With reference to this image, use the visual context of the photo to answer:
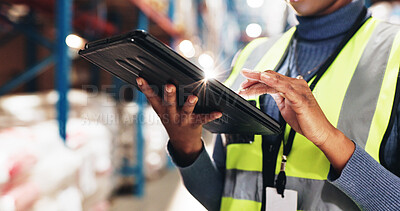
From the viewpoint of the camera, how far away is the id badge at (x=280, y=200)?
3.18ft

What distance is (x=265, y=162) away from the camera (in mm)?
1031

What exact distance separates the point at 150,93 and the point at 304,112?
0.43m

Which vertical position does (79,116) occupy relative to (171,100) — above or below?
below

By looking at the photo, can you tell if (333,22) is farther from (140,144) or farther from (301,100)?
(140,144)

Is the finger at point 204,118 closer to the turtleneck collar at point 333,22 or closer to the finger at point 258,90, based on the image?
the finger at point 258,90

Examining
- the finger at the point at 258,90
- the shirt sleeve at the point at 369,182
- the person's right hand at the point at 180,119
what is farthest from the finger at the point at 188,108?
the shirt sleeve at the point at 369,182

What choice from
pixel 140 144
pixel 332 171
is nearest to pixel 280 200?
pixel 332 171

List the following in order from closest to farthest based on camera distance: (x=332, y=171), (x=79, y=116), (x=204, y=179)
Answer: (x=332, y=171) < (x=204, y=179) < (x=79, y=116)

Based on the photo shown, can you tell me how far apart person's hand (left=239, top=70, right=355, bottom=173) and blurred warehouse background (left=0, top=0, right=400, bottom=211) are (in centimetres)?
15

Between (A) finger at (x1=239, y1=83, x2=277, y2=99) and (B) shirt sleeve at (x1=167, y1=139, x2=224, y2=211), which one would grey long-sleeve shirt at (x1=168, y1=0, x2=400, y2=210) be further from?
(A) finger at (x1=239, y1=83, x2=277, y2=99)

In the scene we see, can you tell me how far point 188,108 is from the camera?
2.97ft

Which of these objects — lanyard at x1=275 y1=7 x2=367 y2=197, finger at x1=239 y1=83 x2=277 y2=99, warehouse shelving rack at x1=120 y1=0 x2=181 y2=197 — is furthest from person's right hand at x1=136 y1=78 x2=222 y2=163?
warehouse shelving rack at x1=120 y1=0 x2=181 y2=197

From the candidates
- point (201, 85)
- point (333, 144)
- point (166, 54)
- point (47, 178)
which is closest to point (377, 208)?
point (333, 144)

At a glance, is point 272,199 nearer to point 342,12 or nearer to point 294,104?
point 294,104
